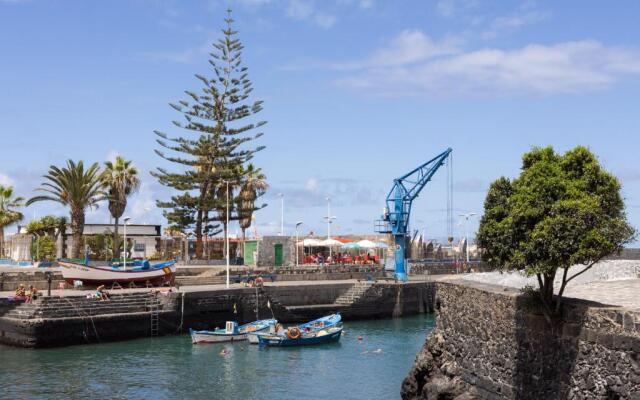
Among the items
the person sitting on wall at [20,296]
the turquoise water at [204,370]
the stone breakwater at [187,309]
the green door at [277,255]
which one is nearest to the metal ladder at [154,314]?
the stone breakwater at [187,309]

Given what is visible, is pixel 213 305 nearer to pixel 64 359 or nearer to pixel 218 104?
pixel 64 359

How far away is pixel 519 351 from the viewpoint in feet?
61.3

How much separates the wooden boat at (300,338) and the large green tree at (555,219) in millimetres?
24035

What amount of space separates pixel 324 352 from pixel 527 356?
2189cm

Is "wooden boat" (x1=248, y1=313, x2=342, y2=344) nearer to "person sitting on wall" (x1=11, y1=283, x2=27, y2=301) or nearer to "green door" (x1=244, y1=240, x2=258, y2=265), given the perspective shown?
"person sitting on wall" (x1=11, y1=283, x2=27, y2=301)

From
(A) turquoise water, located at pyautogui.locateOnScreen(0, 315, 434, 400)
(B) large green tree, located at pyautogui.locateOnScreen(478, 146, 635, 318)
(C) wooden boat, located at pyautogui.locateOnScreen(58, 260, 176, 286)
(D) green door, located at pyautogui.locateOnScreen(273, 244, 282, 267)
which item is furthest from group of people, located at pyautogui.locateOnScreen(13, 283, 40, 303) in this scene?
(D) green door, located at pyautogui.locateOnScreen(273, 244, 282, 267)

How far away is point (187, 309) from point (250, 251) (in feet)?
103

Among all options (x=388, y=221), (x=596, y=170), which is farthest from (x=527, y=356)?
(x=388, y=221)

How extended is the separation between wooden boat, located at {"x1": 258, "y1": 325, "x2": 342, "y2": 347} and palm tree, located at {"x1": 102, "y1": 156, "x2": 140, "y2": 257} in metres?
29.4

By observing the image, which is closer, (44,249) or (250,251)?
(44,249)

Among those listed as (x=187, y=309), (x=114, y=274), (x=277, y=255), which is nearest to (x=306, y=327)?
(x=187, y=309)

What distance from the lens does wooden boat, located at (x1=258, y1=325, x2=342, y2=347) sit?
40281 mm

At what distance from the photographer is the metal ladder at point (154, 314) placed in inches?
1670

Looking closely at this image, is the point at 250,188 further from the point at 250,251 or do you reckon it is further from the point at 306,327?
the point at 306,327
